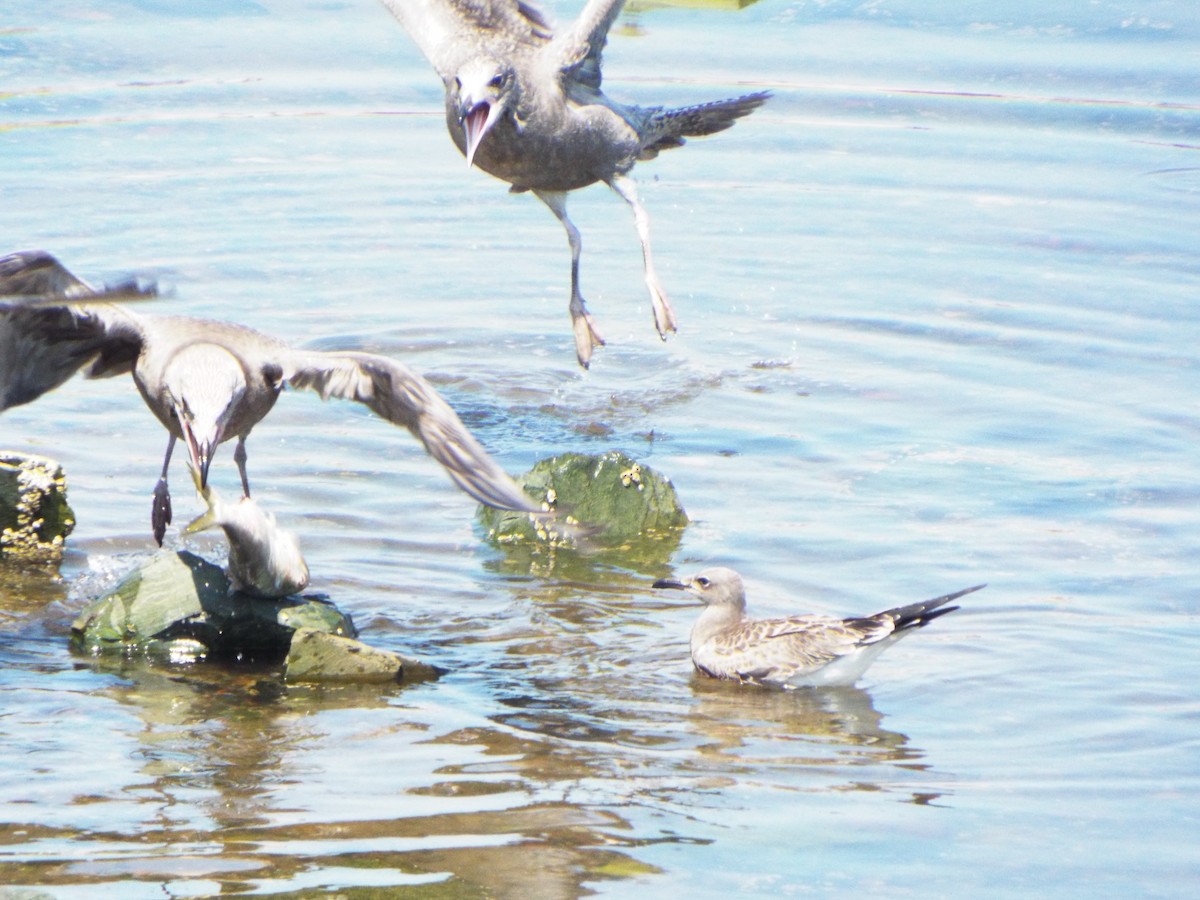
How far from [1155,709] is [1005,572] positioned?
1405mm

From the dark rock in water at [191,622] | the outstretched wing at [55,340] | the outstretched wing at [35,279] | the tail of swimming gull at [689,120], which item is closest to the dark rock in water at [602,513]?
the dark rock in water at [191,622]

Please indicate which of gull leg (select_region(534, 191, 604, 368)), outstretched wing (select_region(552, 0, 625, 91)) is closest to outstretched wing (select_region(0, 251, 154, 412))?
gull leg (select_region(534, 191, 604, 368))

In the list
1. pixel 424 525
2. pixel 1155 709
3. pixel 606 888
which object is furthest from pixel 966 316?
pixel 606 888

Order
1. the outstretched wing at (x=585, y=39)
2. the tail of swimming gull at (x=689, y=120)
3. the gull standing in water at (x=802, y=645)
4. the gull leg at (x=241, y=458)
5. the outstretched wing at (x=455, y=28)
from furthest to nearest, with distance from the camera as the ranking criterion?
the tail of swimming gull at (x=689, y=120) → the outstretched wing at (x=585, y=39) → the outstretched wing at (x=455, y=28) → the gull leg at (x=241, y=458) → the gull standing in water at (x=802, y=645)

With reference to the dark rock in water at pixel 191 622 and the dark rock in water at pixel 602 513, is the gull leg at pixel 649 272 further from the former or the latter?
the dark rock in water at pixel 191 622

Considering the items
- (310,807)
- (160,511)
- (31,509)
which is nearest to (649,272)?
(160,511)

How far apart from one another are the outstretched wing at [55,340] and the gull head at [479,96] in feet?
8.43

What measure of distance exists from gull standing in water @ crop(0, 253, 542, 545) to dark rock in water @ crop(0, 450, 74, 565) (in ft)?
1.07

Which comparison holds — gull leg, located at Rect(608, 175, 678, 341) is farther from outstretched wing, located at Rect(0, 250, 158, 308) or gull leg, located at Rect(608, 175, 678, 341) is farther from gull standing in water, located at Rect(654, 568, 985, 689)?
outstretched wing, located at Rect(0, 250, 158, 308)

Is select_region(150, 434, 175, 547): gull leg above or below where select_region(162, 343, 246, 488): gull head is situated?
below

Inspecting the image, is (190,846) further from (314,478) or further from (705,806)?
(314,478)

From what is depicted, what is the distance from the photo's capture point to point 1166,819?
16.5 ft

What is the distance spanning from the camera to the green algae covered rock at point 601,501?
300 inches

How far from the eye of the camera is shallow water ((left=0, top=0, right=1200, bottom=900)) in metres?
4.88
